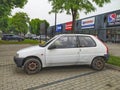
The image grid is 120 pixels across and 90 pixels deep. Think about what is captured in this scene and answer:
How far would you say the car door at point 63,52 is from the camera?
782 centimetres

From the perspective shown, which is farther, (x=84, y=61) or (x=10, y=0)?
(x=10, y=0)

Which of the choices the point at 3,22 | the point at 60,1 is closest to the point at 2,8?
the point at 60,1

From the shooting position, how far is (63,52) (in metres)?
7.92

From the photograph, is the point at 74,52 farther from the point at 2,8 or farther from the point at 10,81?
the point at 2,8

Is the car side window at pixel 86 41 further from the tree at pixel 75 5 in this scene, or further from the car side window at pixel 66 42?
the tree at pixel 75 5

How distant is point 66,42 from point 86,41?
3.06 feet

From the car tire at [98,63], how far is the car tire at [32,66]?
2.44 meters

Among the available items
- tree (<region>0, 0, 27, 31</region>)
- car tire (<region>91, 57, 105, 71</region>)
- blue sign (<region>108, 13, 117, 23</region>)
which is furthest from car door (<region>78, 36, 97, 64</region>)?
blue sign (<region>108, 13, 117, 23</region>)

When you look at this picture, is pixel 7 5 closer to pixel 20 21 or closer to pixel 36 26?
pixel 20 21

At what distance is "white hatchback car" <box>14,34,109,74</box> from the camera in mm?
7668

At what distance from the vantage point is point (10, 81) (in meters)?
6.51

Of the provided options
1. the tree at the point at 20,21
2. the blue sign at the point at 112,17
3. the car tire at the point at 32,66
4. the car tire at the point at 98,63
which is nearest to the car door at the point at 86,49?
the car tire at the point at 98,63

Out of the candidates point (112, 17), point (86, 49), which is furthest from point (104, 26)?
point (86, 49)

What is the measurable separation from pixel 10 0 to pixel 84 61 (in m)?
16.7
